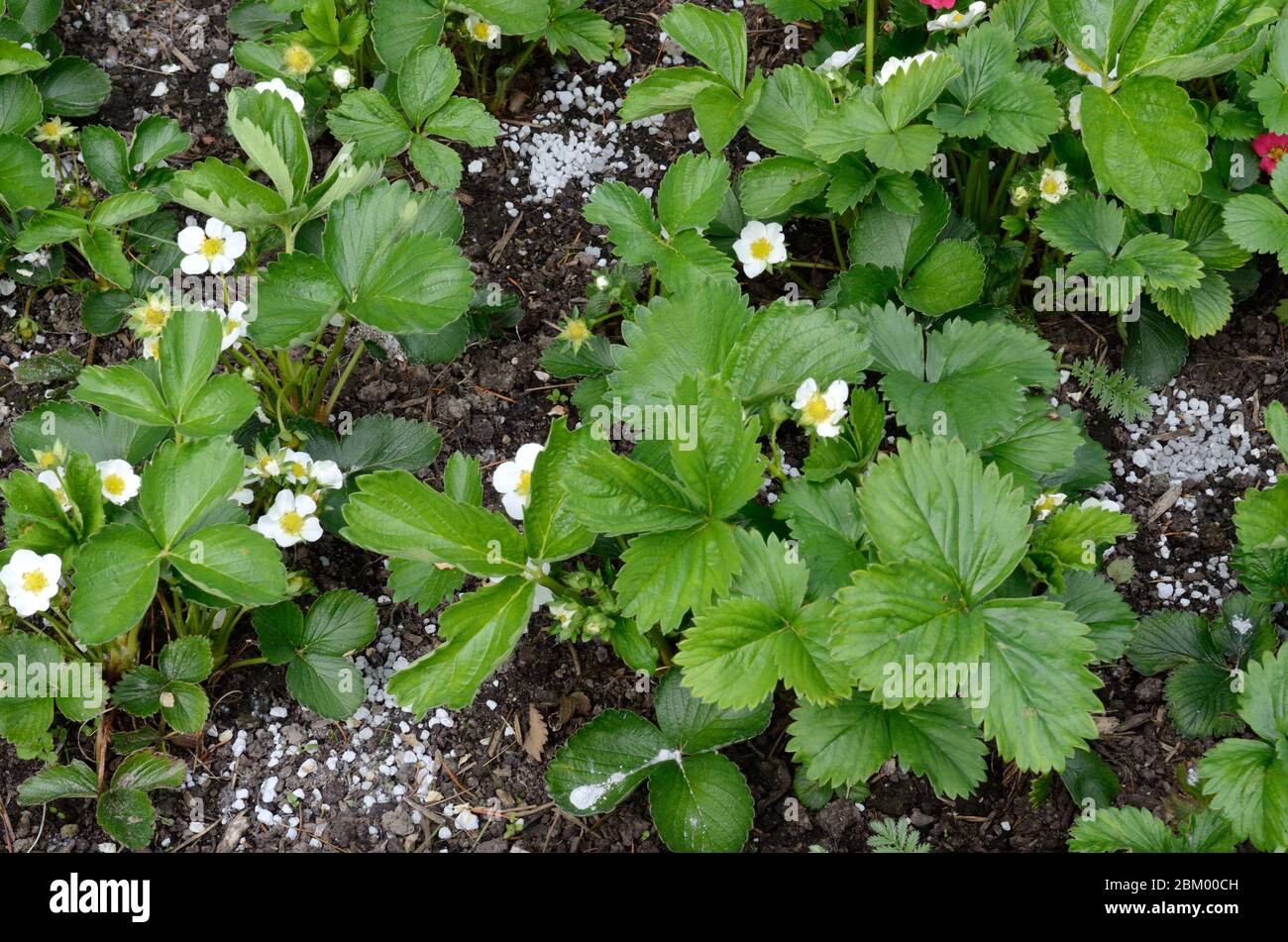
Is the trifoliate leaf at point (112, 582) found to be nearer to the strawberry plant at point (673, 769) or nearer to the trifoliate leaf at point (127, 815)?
the trifoliate leaf at point (127, 815)

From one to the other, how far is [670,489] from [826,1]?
1351 mm

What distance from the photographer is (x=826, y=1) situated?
251 cm

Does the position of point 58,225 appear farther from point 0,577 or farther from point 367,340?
point 0,577

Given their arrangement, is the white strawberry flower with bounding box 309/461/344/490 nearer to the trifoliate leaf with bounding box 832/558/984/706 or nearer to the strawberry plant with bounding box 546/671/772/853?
the strawberry plant with bounding box 546/671/772/853

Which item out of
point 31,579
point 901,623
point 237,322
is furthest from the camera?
point 237,322

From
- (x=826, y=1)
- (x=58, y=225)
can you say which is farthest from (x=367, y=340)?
(x=826, y=1)

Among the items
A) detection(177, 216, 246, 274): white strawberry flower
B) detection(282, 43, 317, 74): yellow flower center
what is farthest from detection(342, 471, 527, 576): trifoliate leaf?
detection(282, 43, 317, 74): yellow flower center

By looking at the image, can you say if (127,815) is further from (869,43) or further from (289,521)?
(869,43)

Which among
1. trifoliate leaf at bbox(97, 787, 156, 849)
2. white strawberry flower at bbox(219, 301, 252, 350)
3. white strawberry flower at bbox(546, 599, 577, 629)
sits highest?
white strawberry flower at bbox(219, 301, 252, 350)

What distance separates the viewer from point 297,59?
2.63m

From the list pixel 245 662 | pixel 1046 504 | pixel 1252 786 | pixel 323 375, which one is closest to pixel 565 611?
pixel 245 662

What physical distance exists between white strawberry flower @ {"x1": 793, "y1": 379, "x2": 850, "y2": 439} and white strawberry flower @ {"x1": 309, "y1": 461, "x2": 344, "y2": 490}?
2.87 ft

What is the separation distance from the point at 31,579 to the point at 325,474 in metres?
0.52

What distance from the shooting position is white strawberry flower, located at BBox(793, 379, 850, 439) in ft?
6.51
